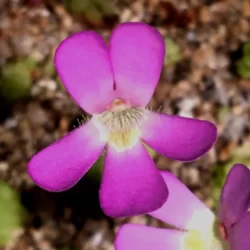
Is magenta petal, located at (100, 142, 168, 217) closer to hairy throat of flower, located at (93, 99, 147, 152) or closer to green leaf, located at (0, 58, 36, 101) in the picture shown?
hairy throat of flower, located at (93, 99, 147, 152)

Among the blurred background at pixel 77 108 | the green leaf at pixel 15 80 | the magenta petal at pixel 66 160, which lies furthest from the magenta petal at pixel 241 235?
the green leaf at pixel 15 80

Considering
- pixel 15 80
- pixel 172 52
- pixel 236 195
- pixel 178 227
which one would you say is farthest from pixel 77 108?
pixel 236 195

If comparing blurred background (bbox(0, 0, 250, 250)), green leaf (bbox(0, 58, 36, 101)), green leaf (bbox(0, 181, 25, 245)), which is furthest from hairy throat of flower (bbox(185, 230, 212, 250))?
green leaf (bbox(0, 58, 36, 101))

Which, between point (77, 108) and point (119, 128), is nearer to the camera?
point (119, 128)

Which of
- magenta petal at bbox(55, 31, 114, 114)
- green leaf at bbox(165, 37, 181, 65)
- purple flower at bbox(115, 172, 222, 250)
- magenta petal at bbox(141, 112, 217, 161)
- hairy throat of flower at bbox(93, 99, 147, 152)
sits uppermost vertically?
magenta petal at bbox(55, 31, 114, 114)

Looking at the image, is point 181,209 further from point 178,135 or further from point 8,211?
point 8,211

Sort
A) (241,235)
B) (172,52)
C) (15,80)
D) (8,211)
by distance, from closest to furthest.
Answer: (241,235) → (8,211) → (15,80) → (172,52)

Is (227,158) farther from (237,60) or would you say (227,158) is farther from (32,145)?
(32,145)
